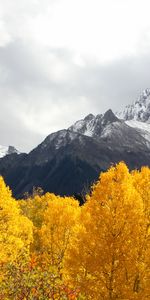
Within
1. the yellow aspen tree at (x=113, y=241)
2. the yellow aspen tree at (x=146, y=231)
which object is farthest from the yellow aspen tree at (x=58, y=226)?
the yellow aspen tree at (x=113, y=241)

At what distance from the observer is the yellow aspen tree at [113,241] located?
28094mm

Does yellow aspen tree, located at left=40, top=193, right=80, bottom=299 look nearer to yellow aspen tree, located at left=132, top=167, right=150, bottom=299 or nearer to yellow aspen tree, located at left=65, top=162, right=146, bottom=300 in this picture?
yellow aspen tree, located at left=132, top=167, right=150, bottom=299

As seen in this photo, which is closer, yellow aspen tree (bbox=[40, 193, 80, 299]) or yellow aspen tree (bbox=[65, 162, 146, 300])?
yellow aspen tree (bbox=[65, 162, 146, 300])

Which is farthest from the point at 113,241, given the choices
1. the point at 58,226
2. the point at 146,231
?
the point at 58,226

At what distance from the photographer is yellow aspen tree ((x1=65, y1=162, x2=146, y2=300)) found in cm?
2809

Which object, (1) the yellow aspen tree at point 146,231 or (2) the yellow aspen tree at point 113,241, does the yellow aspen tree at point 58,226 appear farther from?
(2) the yellow aspen tree at point 113,241

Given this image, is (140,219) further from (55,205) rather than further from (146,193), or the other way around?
(55,205)

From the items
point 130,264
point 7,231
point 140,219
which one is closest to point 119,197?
point 140,219

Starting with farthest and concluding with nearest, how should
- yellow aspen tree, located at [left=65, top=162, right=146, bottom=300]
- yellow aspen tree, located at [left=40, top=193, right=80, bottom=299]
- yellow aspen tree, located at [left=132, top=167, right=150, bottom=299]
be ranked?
yellow aspen tree, located at [left=40, top=193, right=80, bottom=299]
yellow aspen tree, located at [left=132, top=167, right=150, bottom=299]
yellow aspen tree, located at [left=65, top=162, right=146, bottom=300]

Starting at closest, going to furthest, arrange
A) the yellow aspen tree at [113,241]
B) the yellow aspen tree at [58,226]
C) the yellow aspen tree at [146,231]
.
A: the yellow aspen tree at [113,241] < the yellow aspen tree at [146,231] < the yellow aspen tree at [58,226]

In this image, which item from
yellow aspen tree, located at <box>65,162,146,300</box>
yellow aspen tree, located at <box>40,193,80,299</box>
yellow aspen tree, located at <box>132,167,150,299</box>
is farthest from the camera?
yellow aspen tree, located at <box>40,193,80,299</box>

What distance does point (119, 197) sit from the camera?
95.5 feet

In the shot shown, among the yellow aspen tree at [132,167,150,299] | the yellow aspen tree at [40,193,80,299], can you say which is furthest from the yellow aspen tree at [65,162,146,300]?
the yellow aspen tree at [40,193,80,299]

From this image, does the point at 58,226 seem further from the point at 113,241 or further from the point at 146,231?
the point at 113,241
